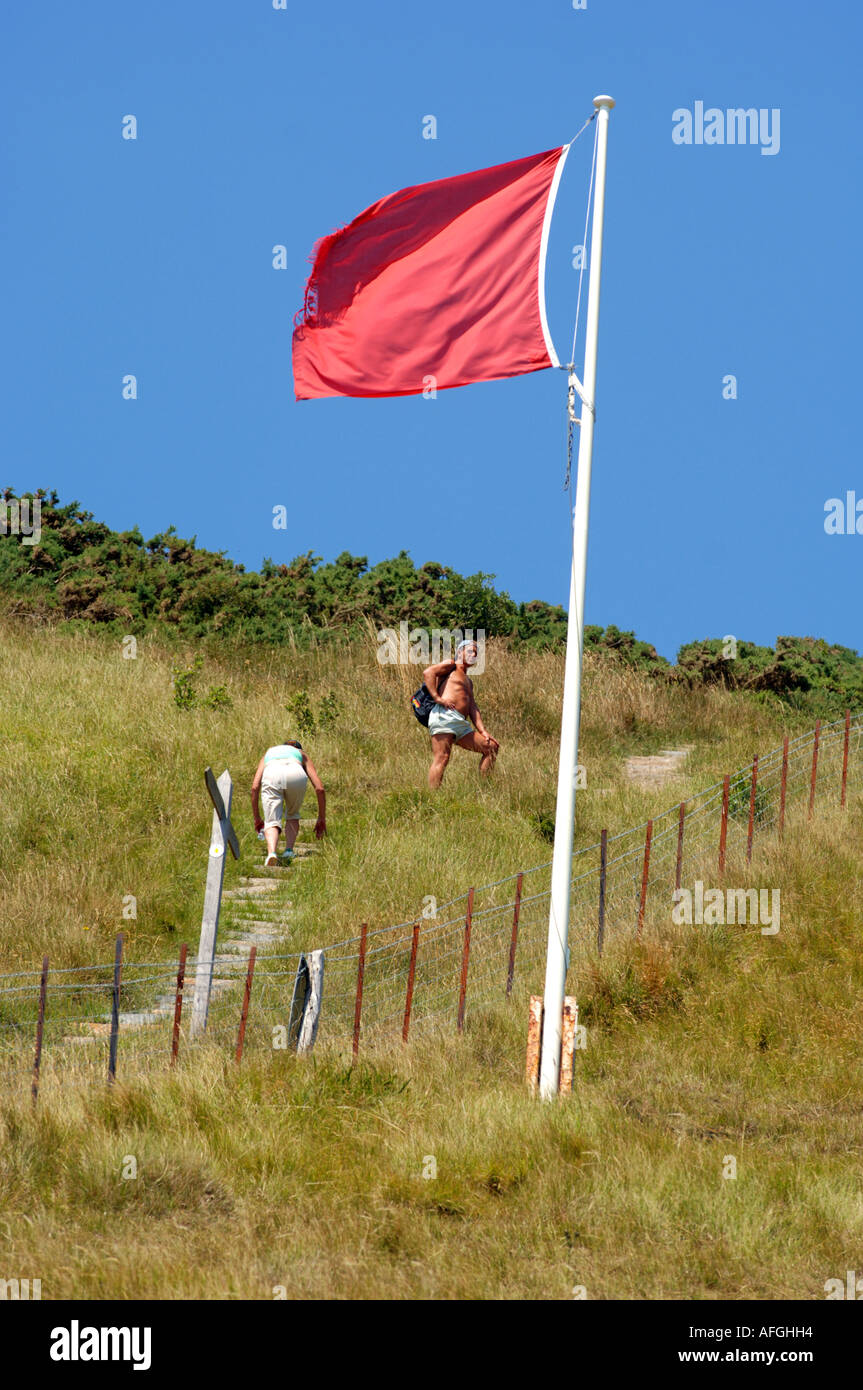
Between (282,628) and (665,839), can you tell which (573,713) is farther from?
(282,628)

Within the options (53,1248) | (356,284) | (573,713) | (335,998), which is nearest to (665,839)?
(335,998)

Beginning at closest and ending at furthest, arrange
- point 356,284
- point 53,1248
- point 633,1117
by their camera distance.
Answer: point 53,1248, point 633,1117, point 356,284

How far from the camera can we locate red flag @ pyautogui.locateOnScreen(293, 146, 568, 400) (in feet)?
28.2

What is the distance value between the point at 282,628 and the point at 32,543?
22.1 feet

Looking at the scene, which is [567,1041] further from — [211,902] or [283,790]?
[283,790]

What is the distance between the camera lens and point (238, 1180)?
7172 mm

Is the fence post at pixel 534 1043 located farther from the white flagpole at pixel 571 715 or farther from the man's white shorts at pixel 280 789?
the man's white shorts at pixel 280 789

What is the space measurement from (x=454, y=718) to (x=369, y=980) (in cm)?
526

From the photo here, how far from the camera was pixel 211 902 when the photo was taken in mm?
9758

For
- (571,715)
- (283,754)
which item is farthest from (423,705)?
(571,715)

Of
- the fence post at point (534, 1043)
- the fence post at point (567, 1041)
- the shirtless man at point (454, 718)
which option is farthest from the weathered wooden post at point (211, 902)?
the shirtless man at point (454, 718)

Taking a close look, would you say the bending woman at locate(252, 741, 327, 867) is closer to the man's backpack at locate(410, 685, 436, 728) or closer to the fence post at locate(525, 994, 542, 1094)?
the man's backpack at locate(410, 685, 436, 728)

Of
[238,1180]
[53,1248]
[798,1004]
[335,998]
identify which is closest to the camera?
[53,1248]

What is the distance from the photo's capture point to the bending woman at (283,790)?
13688 millimetres
